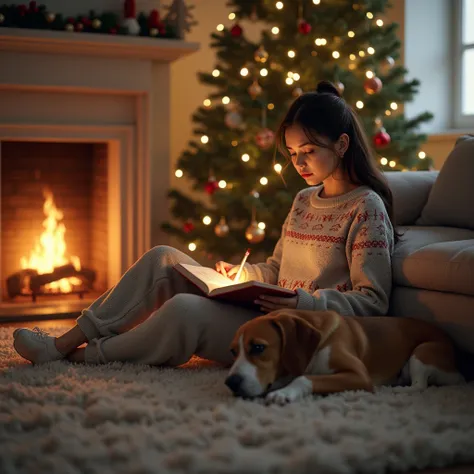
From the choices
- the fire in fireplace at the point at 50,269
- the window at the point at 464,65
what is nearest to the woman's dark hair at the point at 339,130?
the fire in fireplace at the point at 50,269

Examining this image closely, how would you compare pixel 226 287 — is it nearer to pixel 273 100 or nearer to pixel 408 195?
pixel 408 195

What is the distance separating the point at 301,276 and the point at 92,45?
6.51 ft

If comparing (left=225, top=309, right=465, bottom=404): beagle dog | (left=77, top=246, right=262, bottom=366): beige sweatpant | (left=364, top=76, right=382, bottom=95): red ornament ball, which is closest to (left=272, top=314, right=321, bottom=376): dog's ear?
(left=225, top=309, right=465, bottom=404): beagle dog

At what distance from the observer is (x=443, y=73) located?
16.0ft

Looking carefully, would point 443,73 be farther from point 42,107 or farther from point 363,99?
point 42,107

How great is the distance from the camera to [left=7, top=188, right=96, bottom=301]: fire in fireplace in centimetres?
420

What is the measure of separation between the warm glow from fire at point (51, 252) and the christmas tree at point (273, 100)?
2.01 feet

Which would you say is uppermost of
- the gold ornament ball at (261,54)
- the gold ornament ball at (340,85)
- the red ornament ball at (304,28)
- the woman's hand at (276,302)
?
the red ornament ball at (304,28)

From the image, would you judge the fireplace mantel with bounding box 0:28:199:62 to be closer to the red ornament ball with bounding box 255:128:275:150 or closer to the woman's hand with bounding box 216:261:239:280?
the red ornament ball with bounding box 255:128:275:150

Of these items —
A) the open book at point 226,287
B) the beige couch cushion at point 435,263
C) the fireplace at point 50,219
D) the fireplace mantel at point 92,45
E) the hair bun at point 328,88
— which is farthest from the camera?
the fireplace at point 50,219

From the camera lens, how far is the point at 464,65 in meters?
4.86

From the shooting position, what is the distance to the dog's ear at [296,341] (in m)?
1.97

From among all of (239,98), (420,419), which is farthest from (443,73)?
(420,419)

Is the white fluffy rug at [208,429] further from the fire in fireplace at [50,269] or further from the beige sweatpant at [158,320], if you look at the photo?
the fire in fireplace at [50,269]
